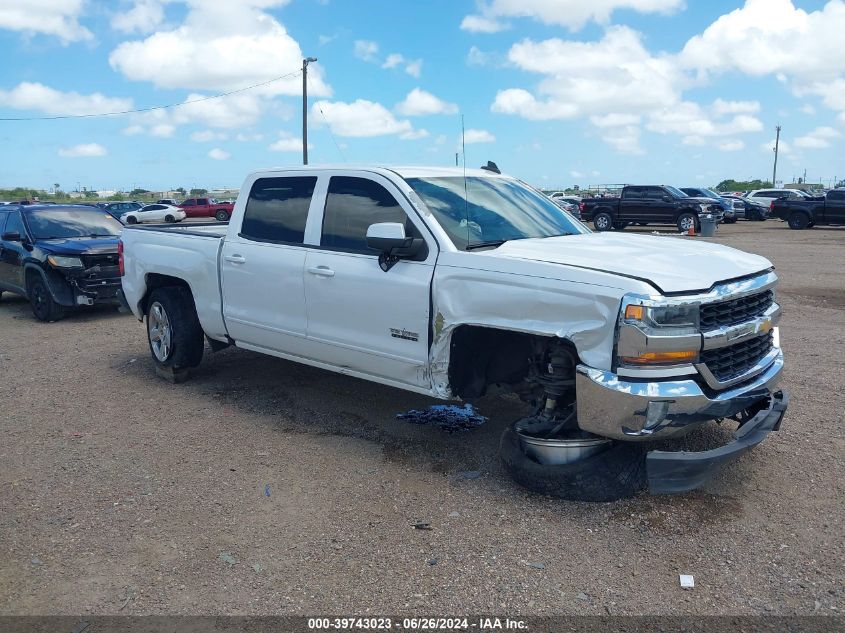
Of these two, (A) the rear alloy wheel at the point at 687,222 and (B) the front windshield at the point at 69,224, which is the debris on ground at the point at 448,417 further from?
(A) the rear alloy wheel at the point at 687,222

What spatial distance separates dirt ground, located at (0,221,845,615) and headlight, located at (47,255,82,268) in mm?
4310

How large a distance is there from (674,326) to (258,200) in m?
3.70

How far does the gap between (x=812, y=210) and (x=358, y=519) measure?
30335 mm

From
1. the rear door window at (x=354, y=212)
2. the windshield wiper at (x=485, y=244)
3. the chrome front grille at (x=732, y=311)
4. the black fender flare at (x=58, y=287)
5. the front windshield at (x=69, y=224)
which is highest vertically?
the rear door window at (x=354, y=212)

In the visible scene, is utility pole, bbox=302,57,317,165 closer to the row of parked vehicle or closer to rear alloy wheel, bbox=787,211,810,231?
the row of parked vehicle

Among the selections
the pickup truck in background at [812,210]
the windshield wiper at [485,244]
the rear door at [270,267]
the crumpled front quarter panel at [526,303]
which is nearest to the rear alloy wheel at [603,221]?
the pickup truck in background at [812,210]

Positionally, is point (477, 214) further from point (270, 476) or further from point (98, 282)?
point (98, 282)

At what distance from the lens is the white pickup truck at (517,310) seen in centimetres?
388

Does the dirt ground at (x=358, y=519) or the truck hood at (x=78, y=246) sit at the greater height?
the truck hood at (x=78, y=246)

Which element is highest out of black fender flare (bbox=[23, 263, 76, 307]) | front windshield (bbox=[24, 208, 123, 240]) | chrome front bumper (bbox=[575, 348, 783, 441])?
→ front windshield (bbox=[24, 208, 123, 240])

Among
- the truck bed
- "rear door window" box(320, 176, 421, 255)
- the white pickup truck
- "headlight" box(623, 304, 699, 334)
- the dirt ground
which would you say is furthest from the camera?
the truck bed

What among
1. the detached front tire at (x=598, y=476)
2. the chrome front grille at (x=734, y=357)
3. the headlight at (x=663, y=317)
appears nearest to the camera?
the headlight at (x=663, y=317)

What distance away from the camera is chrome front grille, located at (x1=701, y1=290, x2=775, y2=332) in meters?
3.97

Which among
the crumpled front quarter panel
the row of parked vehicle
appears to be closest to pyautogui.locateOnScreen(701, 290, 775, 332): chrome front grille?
the crumpled front quarter panel
